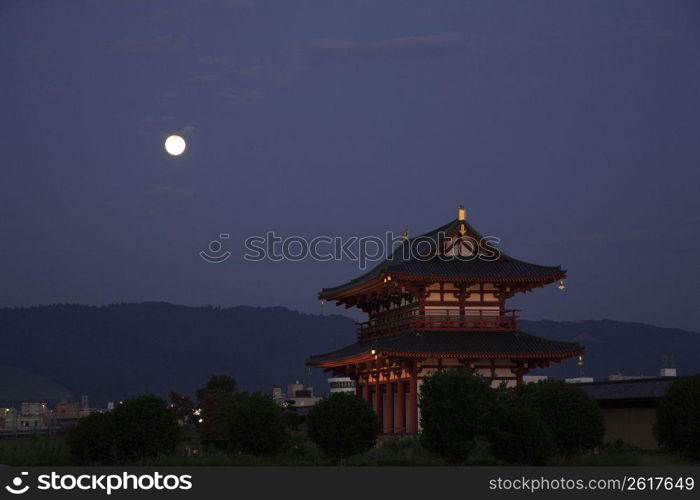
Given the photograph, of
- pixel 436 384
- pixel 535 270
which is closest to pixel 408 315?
pixel 535 270

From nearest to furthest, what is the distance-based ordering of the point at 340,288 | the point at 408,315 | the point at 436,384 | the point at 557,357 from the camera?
1. the point at 436,384
2. the point at 557,357
3. the point at 408,315
4. the point at 340,288

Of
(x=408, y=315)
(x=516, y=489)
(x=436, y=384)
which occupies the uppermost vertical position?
(x=408, y=315)

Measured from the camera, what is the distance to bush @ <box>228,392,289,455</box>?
168 feet

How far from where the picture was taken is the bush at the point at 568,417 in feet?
159

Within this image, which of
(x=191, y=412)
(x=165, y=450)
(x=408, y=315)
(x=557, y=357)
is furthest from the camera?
(x=191, y=412)

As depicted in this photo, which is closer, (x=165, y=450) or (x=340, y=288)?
(x=165, y=450)

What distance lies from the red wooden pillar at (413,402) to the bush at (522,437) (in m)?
16.2

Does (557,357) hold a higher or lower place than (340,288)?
lower

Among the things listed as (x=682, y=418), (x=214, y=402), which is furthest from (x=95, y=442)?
(x=214, y=402)

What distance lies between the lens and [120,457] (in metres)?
49.3

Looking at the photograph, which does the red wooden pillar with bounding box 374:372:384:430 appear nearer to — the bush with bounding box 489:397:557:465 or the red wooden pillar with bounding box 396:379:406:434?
the red wooden pillar with bounding box 396:379:406:434

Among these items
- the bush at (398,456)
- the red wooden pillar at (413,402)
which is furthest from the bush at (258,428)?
the red wooden pillar at (413,402)

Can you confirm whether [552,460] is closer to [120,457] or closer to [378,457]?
[378,457]

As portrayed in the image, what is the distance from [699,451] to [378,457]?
1424 centimetres
